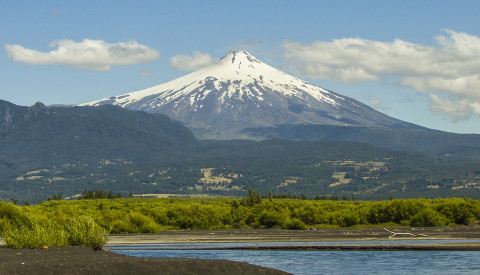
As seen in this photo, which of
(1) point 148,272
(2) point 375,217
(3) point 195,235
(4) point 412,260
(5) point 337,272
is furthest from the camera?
(2) point 375,217

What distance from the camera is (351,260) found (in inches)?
2756

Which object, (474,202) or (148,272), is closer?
(148,272)

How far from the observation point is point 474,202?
130000 millimetres

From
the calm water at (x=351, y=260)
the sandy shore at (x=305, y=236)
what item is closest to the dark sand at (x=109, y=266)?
the calm water at (x=351, y=260)

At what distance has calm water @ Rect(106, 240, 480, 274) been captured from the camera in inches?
2451

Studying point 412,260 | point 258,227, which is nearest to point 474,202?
point 258,227

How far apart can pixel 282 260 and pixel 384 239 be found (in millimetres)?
24442

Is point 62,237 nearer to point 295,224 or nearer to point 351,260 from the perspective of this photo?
point 351,260

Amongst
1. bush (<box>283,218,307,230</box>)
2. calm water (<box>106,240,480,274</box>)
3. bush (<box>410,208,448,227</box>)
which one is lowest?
calm water (<box>106,240,480,274</box>)

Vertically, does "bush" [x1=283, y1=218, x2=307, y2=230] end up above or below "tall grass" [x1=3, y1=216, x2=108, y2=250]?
below

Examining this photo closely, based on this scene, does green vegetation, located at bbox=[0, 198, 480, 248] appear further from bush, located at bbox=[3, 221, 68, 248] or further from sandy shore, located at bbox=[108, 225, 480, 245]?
bush, located at bbox=[3, 221, 68, 248]

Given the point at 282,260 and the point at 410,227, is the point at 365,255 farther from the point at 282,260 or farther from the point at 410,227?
the point at 410,227

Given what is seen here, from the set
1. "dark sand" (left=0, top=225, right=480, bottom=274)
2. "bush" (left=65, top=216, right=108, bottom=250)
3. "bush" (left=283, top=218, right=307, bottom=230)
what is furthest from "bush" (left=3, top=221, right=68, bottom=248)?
"bush" (left=283, top=218, right=307, bottom=230)

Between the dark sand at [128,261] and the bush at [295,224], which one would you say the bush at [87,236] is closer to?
the dark sand at [128,261]
